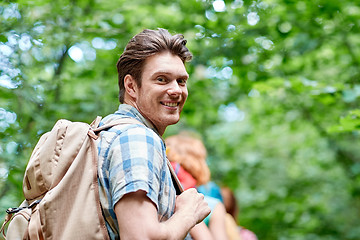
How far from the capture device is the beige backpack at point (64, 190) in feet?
5.03

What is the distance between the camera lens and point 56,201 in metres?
1.57

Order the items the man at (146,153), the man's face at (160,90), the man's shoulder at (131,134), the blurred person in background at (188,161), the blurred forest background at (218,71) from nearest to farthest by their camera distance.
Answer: the man at (146,153) → the man's shoulder at (131,134) → the man's face at (160,90) → the blurred person in background at (188,161) → the blurred forest background at (218,71)

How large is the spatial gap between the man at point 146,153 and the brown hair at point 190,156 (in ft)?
4.69

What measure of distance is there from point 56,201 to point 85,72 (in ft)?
12.5

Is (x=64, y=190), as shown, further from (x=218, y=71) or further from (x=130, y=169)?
(x=218, y=71)

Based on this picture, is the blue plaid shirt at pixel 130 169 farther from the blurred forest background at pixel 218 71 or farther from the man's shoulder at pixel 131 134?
the blurred forest background at pixel 218 71

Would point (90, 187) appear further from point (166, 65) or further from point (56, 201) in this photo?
point (166, 65)

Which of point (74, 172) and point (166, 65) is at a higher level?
point (166, 65)

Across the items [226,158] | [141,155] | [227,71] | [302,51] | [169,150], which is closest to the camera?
[141,155]

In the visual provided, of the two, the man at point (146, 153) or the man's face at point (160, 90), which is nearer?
the man at point (146, 153)

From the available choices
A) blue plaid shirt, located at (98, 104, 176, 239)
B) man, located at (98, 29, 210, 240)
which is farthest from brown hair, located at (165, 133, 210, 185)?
blue plaid shirt, located at (98, 104, 176, 239)

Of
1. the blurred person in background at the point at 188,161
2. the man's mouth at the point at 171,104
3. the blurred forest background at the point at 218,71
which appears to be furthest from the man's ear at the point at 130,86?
the blurred forest background at the point at 218,71

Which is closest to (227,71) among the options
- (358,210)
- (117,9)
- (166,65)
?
(117,9)

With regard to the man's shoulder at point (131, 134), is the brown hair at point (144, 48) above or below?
above
